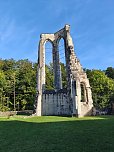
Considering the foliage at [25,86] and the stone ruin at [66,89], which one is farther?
the foliage at [25,86]

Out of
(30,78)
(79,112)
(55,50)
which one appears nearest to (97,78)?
(30,78)

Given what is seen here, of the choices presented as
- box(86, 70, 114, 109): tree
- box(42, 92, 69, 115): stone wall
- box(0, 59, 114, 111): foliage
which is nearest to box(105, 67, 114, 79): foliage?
box(0, 59, 114, 111): foliage

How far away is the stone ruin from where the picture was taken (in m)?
35.3

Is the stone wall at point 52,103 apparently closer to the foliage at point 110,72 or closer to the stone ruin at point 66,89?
the stone ruin at point 66,89

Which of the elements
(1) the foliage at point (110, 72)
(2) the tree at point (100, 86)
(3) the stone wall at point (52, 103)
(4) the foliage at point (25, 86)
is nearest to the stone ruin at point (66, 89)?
(3) the stone wall at point (52, 103)

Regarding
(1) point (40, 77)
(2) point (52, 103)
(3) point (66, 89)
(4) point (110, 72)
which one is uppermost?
(4) point (110, 72)

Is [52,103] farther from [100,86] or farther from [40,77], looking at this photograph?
[100,86]

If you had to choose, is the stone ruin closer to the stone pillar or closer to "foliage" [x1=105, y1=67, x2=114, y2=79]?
the stone pillar

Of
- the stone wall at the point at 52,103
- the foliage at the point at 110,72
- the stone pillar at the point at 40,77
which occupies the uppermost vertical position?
the foliage at the point at 110,72

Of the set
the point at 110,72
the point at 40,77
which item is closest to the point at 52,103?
the point at 40,77

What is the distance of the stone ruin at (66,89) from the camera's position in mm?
35312

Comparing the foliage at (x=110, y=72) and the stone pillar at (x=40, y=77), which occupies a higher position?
the foliage at (x=110, y=72)

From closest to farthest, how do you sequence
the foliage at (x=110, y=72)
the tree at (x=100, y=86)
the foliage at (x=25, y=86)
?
the foliage at (x=25, y=86) → the tree at (x=100, y=86) → the foliage at (x=110, y=72)

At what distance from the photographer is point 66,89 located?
129ft
